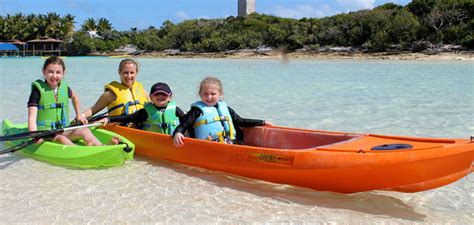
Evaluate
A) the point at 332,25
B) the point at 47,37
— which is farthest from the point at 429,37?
the point at 47,37

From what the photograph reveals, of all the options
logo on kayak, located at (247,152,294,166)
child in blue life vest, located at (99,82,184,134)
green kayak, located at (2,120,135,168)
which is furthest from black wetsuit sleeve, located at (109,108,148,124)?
logo on kayak, located at (247,152,294,166)

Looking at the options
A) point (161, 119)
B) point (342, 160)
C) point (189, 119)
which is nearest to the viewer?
point (342, 160)

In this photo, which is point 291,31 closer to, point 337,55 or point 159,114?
point 337,55

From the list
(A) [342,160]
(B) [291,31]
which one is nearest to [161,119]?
(A) [342,160]

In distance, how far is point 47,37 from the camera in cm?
5372

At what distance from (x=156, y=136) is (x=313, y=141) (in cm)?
142

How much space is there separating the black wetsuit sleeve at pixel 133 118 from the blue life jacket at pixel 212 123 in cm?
78

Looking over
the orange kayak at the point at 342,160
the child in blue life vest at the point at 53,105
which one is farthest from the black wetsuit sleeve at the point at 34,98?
the orange kayak at the point at 342,160

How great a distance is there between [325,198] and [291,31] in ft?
122

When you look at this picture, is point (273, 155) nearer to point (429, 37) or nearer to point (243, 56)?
point (429, 37)

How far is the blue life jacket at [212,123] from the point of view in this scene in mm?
4004

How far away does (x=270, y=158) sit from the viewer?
3488 millimetres

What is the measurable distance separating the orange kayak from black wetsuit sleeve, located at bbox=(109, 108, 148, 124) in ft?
1.42

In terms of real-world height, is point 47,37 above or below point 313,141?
above
